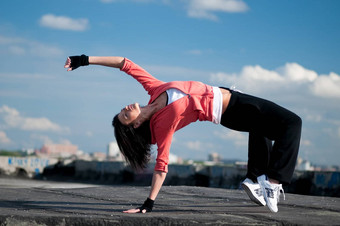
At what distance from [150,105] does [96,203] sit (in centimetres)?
124

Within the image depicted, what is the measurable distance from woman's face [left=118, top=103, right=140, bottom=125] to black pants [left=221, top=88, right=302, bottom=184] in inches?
28.9

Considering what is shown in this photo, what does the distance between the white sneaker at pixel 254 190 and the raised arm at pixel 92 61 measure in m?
1.56

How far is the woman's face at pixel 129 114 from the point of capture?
13.4 feet

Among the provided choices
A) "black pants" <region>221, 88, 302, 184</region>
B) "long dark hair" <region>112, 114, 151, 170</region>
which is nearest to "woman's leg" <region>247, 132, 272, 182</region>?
"black pants" <region>221, 88, 302, 184</region>

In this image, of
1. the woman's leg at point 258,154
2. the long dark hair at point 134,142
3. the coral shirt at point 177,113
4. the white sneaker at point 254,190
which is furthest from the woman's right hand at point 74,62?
the white sneaker at point 254,190

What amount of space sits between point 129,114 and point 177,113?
42 centimetres

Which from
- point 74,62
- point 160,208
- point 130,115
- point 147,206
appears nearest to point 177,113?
point 130,115

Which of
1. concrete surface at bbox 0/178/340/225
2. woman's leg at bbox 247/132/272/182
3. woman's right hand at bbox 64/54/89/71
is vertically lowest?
concrete surface at bbox 0/178/340/225

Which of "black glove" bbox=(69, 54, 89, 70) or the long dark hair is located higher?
"black glove" bbox=(69, 54, 89, 70)

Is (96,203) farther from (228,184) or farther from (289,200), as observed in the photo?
(228,184)

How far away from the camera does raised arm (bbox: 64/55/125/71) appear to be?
434 cm

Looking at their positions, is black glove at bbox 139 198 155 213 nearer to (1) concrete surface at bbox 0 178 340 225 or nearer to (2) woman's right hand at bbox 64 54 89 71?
(1) concrete surface at bbox 0 178 340 225

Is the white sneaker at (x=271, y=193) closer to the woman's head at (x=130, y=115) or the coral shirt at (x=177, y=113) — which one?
the coral shirt at (x=177, y=113)

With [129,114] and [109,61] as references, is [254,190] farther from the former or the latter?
[109,61]
